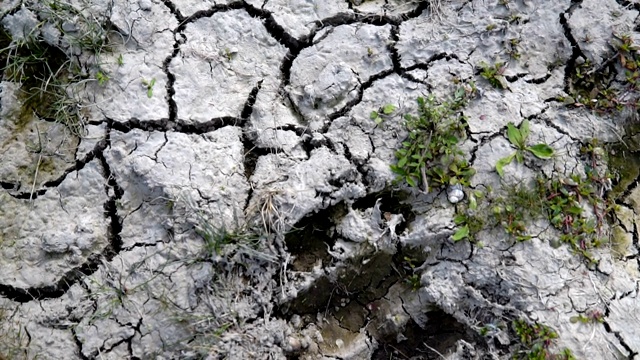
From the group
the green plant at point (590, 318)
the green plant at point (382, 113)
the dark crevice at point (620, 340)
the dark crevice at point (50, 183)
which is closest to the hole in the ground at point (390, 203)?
the green plant at point (382, 113)

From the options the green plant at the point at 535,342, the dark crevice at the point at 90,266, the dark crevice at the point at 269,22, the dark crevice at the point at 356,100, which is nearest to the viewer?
the green plant at the point at 535,342

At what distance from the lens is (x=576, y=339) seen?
2250 mm

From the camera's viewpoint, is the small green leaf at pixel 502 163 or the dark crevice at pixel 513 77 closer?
the small green leaf at pixel 502 163

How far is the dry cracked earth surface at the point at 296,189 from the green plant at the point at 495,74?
0.02 meters

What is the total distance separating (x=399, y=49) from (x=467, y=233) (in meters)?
0.94

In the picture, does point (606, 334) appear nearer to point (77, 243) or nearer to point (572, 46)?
point (572, 46)

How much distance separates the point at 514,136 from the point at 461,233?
52 centimetres

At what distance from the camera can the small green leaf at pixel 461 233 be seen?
235 cm

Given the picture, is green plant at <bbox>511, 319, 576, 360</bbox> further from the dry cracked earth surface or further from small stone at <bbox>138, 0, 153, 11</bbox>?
small stone at <bbox>138, 0, 153, 11</bbox>

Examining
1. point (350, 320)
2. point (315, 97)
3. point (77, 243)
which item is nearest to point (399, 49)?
point (315, 97)

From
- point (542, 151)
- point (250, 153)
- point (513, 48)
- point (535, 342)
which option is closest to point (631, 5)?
point (513, 48)

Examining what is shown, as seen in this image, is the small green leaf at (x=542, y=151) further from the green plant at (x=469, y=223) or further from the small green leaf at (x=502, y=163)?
the green plant at (x=469, y=223)

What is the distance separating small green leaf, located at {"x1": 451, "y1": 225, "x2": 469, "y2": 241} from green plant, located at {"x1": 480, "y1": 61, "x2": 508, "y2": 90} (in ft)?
2.30

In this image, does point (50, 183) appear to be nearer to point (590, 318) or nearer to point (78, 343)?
point (78, 343)
